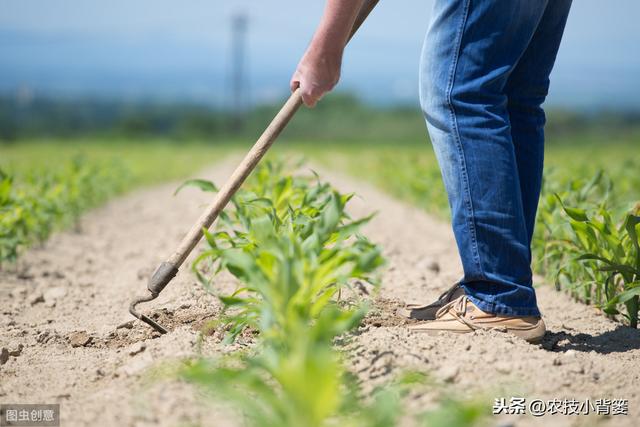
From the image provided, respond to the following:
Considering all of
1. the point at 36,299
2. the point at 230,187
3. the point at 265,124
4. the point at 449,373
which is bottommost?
the point at 265,124

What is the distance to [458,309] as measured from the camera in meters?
2.30

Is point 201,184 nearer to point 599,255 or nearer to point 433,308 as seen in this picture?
point 433,308

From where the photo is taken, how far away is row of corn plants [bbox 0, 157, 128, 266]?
373 centimetres

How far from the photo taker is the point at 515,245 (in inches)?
84.7

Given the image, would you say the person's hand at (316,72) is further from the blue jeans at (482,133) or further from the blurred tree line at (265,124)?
the blurred tree line at (265,124)

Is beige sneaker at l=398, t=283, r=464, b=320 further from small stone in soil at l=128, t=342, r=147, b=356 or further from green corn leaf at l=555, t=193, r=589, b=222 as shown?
small stone in soil at l=128, t=342, r=147, b=356

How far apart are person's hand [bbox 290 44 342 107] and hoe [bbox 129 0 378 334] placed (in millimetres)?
45

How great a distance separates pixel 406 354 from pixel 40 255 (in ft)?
11.1

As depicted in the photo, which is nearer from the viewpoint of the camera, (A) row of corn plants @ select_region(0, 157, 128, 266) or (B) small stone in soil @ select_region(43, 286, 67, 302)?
(B) small stone in soil @ select_region(43, 286, 67, 302)

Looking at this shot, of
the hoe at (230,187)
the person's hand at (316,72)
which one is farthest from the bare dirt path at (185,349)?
the person's hand at (316,72)

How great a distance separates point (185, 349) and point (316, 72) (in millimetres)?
1002

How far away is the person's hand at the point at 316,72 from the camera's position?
2.20 m

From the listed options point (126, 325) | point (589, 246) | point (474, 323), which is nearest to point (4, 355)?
point (126, 325)

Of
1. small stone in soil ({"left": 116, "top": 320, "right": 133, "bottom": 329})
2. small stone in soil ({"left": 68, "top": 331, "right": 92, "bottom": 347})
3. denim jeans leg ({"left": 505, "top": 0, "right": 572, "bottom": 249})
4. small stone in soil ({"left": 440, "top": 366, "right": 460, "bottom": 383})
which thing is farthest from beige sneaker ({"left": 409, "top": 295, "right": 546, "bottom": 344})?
small stone in soil ({"left": 68, "top": 331, "right": 92, "bottom": 347})
